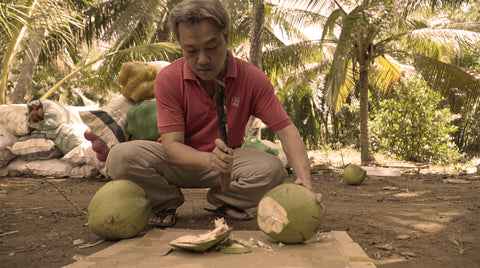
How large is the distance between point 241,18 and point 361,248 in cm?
774

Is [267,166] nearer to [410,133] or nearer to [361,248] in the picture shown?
[361,248]

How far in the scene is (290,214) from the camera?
1830 mm

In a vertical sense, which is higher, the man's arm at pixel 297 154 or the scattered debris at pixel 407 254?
the man's arm at pixel 297 154

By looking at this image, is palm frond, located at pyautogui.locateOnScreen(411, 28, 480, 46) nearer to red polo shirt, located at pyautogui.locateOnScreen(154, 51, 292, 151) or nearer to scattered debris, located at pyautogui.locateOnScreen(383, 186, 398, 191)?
scattered debris, located at pyautogui.locateOnScreen(383, 186, 398, 191)

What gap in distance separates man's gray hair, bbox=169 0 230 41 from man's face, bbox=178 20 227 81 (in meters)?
0.02

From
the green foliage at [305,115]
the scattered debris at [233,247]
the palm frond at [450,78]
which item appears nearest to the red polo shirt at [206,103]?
the scattered debris at [233,247]

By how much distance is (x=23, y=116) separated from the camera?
193 inches

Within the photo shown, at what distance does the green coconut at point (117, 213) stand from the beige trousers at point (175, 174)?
0.21 m

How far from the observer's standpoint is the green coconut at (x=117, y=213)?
2000mm

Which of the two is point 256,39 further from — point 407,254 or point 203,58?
point 407,254

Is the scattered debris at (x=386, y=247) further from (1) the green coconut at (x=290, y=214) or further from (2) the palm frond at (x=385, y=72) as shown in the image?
(2) the palm frond at (x=385, y=72)

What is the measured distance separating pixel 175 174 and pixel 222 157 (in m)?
0.77

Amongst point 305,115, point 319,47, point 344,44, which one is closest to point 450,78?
point 344,44

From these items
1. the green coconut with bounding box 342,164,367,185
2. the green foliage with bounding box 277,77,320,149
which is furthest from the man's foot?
the green foliage with bounding box 277,77,320,149
